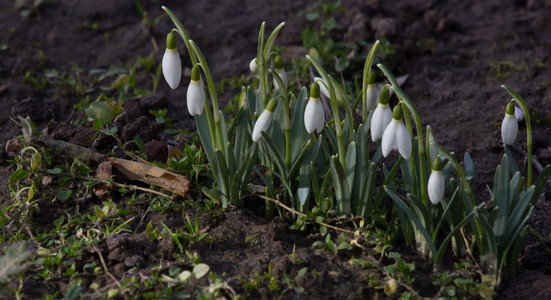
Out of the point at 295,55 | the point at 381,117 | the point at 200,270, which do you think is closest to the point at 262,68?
the point at 381,117

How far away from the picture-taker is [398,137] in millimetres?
2086

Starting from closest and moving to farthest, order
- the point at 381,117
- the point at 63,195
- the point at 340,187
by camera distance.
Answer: the point at 381,117
the point at 340,187
the point at 63,195

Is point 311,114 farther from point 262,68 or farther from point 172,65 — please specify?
point 172,65

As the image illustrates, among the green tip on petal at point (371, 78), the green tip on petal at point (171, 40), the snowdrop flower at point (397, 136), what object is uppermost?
the green tip on petal at point (171, 40)

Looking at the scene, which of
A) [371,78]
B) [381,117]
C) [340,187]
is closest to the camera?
[381,117]

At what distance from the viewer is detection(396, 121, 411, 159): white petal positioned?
208 cm

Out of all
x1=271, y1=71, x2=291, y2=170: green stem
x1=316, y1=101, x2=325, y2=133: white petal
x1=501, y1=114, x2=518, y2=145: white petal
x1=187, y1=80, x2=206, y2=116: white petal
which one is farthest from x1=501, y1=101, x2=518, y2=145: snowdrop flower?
x1=187, y1=80, x2=206, y2=116: white petal

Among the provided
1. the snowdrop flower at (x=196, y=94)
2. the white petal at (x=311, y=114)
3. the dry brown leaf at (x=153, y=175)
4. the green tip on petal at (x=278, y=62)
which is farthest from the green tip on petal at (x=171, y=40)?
the dry brown leaf at (x=153, y=175)

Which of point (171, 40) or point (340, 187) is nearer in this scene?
point (171, 40)

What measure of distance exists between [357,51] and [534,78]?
1.09 m

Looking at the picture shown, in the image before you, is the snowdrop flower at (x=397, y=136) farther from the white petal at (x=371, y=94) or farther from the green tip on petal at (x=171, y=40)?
the green tip on petal at (x=171, y=40)

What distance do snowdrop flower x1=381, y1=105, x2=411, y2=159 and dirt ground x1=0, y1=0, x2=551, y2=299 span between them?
1.67ft

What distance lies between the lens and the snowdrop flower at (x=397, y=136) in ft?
6.81

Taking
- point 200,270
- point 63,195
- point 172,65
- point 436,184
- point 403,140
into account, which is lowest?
point 200,270
